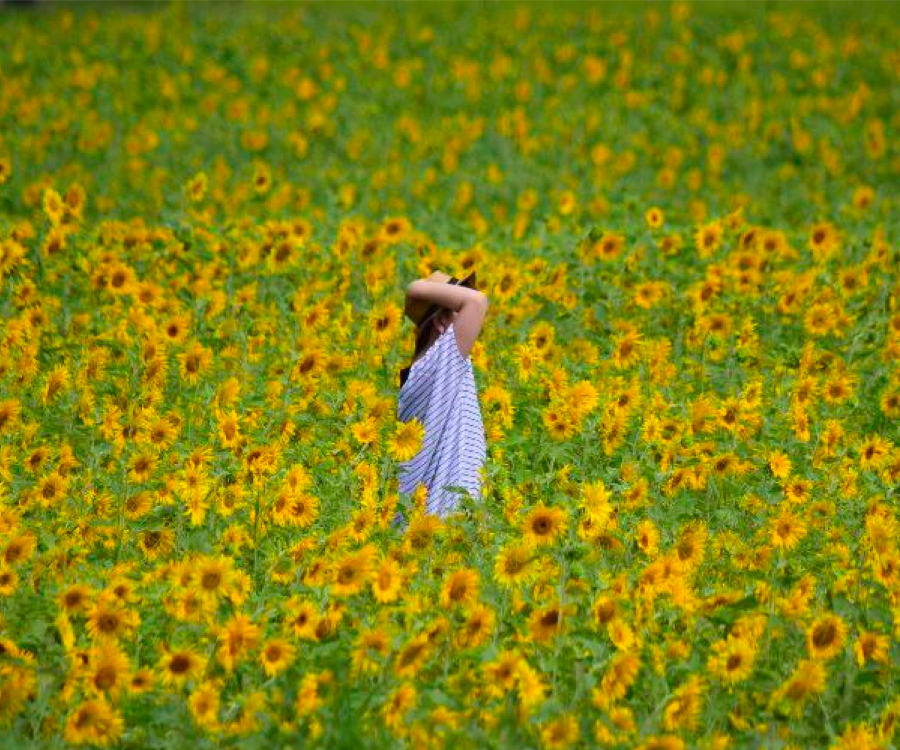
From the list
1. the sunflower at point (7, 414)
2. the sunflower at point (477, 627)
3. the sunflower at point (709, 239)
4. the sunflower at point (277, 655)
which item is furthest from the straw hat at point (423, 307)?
the sunflower at point (709, 239)

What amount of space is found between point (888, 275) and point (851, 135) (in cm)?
660

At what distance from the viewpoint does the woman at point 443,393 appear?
6016 mm

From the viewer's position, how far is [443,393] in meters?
6.12

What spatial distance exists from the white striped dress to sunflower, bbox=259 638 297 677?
5.20ft

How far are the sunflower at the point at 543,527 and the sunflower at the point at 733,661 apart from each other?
621 millimetres

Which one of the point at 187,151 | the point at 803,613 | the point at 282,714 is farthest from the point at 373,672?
the point at 187,151

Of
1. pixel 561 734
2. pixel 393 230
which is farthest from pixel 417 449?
pixel 393 230

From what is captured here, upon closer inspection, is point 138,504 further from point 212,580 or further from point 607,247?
point 607,247

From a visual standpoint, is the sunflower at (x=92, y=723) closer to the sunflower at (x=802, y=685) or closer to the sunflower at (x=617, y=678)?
the sunflower at (x=617, y=678)

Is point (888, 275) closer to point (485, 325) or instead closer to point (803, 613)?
point (485, 325)

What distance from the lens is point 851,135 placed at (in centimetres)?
1571

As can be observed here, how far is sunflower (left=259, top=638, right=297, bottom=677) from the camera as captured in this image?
14.2 ft

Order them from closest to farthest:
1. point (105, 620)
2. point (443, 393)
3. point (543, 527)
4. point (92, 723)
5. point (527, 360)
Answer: point (92, 723)
point (105, 620)
point (543, 527)
point (443, 393)
point (527, 360)

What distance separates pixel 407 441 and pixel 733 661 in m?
1.58
